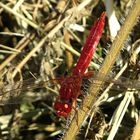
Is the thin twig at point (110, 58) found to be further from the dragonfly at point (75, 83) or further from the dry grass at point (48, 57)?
the dry grass at point (48, 57)

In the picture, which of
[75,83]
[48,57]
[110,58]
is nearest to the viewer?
[110,58]

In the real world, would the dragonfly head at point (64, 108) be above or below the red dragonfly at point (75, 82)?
below

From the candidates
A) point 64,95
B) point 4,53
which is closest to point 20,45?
point 4,53

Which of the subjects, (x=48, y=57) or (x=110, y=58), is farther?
(x=48, y=57)

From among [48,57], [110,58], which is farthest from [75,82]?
[48,57]

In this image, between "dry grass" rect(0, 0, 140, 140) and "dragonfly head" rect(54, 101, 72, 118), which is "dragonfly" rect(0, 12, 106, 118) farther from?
"dry grass" rect(0, 0, 140, 140)

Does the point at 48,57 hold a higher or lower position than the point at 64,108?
higher

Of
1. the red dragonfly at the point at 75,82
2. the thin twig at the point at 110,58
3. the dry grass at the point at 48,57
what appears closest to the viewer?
the thin twig at the point at 110,58

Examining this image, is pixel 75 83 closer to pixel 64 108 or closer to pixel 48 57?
pixel 64 108

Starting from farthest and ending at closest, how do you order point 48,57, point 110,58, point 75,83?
point 48,57
point 75,83
point 110,58

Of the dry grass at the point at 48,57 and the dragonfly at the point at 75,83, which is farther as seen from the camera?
the dry grass at the point at 48,57

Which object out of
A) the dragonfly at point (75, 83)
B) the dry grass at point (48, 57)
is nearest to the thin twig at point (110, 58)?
the dragonfly at point (75, 83)

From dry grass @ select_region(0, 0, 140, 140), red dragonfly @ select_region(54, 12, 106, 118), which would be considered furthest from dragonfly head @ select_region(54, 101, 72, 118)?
dry grass @ select_region(0, 0, 140, 140)

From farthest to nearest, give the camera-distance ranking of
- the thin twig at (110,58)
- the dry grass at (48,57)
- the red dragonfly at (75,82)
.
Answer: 1. the dry grass at (48,57)
2. the red dragonfly at (75,82)
3. the thin twig at (110,58)
